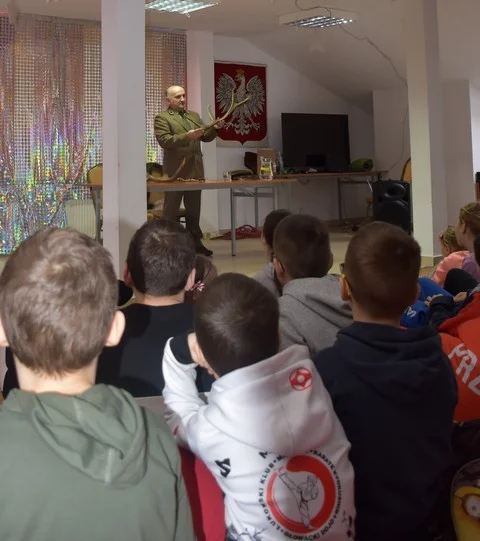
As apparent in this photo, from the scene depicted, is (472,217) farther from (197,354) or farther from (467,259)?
(197,354)

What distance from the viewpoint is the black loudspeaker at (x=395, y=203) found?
7586 millimetres

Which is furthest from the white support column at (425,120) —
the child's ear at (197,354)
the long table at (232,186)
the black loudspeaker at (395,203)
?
the child's ear at (197,354)

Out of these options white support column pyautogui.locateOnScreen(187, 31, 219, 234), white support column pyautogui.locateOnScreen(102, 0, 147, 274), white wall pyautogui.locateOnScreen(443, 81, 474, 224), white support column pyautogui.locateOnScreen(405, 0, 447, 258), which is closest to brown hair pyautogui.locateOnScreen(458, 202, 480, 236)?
white support column pyautogui.locateOnScreen(102, 0, 147, 274)

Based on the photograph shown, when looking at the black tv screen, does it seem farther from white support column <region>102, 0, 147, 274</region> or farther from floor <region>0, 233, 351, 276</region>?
white support column <region>102, 0, 147, 274</region>

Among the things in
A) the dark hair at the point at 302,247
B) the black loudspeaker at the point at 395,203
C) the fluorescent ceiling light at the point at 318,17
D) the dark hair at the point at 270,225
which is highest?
the fluorescent ceiling light at the point at 318,17

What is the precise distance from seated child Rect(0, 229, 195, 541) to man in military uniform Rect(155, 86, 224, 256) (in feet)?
17.3

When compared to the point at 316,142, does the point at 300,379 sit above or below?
below

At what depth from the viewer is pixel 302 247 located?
2.06m

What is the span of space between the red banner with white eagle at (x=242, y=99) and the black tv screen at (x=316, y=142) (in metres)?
0.33

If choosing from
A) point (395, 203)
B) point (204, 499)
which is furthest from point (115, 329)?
point (395, 203)

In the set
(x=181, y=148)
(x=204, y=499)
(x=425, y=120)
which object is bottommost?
(x=204, y=499)

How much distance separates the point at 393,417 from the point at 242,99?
299 inches

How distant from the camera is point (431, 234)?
6113 mm

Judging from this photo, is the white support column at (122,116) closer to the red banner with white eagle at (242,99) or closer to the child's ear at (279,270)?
the child's ear at (279,270)
